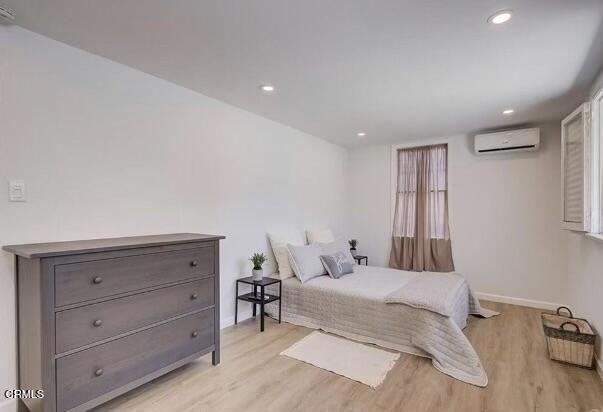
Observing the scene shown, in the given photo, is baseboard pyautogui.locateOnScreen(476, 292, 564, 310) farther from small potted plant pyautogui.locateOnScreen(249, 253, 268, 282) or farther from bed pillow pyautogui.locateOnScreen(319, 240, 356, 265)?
small potted plant pyautogui.locateOnScreen(249, 253, 268, 282)

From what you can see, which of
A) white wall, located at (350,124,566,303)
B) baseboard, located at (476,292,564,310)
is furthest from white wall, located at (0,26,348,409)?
baseboard, located at (476,292,564,310)

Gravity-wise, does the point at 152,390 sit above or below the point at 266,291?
below

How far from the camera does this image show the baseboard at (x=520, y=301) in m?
4.05

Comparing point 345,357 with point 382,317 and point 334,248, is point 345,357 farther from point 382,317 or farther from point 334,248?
point 334,248

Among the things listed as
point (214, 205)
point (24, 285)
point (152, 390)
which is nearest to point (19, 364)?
point (24, 285)

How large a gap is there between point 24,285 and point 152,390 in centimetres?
108

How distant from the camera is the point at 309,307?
340 centimetres

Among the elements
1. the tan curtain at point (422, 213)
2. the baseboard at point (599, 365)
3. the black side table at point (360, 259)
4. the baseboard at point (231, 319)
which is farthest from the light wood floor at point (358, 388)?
the black side table at point (360, 259)

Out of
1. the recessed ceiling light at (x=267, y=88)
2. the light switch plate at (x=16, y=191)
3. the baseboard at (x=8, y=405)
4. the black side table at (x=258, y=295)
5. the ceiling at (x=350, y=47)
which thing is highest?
the ceiling at (x=350, y=47)

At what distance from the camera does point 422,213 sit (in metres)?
4.92

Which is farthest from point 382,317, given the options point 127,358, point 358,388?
point 127,358

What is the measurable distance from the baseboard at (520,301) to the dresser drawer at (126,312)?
3.92 meters

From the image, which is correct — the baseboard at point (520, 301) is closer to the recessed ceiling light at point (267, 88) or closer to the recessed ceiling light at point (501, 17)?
the recessed ceiling light at point (501, 17)

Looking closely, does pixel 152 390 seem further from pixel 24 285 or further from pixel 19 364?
pixel 24 285
